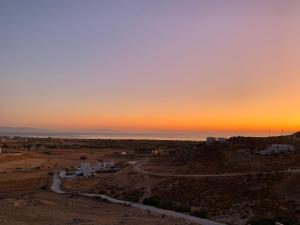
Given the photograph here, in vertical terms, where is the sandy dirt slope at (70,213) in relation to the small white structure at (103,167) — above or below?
below

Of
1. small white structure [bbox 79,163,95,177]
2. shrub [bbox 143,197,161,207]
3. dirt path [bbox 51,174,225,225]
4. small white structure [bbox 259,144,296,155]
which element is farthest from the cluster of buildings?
shrub [bbox 143,197,161,207]

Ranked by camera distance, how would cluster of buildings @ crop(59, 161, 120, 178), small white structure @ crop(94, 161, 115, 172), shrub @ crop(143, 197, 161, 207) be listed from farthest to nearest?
small white structure @ crop(94, 161, 115, 172), cluster of buildings @ crop(59, 161, 120, 178), shrub @ crop(143, 197, 161, 207)

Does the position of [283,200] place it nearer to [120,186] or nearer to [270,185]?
[270,185]

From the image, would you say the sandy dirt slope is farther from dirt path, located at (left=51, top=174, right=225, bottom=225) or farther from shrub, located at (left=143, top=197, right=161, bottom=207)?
shrub, located at (left=143, top=197, right=161, bottom=207)

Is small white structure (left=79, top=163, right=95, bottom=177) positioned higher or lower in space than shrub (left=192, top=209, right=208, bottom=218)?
higher

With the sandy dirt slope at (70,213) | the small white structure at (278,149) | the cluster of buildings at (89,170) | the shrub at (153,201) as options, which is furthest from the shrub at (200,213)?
the cluster of buildings at (89,170)

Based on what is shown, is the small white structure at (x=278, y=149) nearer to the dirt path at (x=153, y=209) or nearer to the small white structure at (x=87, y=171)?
the dirt path at (x=153, y=209)

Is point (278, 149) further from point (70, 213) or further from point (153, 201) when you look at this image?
point (70, 213)

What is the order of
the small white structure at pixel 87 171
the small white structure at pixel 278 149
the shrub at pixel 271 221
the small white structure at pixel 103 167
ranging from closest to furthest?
the shrub at pixel 271 221
the small white structure at pixel 278 149
the small white structure at pixel 87 171
the small white structure at pixel 103 167

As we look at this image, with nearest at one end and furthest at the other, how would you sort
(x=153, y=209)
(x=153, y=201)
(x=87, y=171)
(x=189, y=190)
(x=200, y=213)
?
(x=200, y=213)
(x=153, y=209)
(x=153, y=201)
(x=189, y=190)
(x=87, y=171)

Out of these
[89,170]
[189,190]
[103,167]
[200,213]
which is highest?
[103,167]

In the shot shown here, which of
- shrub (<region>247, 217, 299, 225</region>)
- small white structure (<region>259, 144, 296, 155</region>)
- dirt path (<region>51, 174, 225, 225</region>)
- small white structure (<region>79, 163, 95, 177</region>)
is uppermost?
small white structure (<region>259, 144, 296, 155</region>)

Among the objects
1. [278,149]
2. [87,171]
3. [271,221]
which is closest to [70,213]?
[271,221]

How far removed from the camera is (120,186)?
59688 mm
